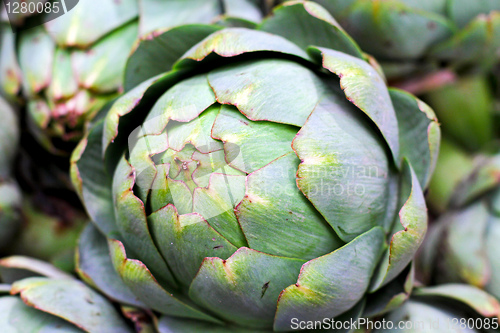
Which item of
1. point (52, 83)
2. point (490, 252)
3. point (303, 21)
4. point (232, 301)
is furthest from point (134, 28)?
point (490, 252)

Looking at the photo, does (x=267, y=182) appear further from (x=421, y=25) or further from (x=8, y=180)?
(x=8, y=180)

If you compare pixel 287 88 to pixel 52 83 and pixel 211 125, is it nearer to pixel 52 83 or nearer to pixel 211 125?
pixel 211 125

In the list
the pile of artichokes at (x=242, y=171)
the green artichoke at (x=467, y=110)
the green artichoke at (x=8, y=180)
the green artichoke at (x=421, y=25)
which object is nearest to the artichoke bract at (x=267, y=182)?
the pile of artichokes at (x=242, y=171)

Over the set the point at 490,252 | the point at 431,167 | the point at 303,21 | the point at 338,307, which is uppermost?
the point at 303,21

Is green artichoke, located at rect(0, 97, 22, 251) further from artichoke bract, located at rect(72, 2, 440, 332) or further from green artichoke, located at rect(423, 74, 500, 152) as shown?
green artichoke, located at rect(423, 74, 500, 152)

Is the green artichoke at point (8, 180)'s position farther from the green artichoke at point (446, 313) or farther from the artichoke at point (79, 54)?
the green artichoke at point (446, 313)

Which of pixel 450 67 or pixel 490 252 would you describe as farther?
pixel 450 67

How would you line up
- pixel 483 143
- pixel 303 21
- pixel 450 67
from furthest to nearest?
pixel 483 143
pixel 450 67
pixel 303 21
